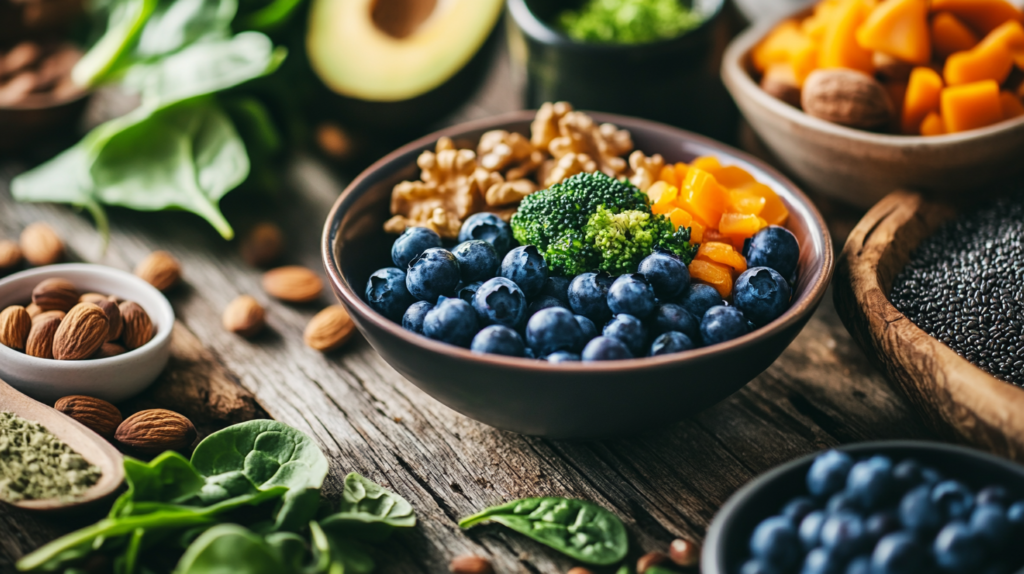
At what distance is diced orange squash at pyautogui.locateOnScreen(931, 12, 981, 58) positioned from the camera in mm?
1158

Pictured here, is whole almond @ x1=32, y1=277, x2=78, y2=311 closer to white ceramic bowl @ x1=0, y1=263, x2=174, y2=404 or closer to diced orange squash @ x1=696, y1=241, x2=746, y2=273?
white ceramic bowl @ x1=0, y1=263, x2=174, y2=404

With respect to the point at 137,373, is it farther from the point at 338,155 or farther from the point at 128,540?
the point at 338,155

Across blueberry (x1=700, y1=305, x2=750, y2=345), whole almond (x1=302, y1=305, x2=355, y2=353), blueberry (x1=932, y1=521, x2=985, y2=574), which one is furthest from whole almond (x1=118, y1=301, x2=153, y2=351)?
blueberry (x1=932, y1=521, x2=985, y2=574)

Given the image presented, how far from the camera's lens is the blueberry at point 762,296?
88 centimetres

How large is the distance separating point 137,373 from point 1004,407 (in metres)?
1.07

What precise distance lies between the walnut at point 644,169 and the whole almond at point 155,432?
2.33 feet

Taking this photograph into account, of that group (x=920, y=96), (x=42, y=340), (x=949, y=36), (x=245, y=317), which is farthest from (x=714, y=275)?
(x=42, y=340)

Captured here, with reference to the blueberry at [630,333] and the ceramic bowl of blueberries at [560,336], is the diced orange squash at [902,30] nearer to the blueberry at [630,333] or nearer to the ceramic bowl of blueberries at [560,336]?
the ceramic bowl of blueberries at [560,336]

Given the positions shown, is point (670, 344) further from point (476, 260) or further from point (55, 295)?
point (55, 295)

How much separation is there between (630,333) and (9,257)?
1108 millimetres

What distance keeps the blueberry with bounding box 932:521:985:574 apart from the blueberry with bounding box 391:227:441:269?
656mm

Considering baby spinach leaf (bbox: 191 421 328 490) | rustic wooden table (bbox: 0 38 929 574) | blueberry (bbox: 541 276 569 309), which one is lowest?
rustic wooden table (bbox: 0 38 929 574)

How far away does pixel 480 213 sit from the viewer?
3.42ft

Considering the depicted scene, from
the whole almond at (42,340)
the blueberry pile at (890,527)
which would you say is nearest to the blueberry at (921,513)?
the blueberry pile at (890,527)
